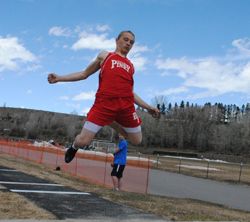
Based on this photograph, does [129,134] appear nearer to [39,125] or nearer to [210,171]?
[210,171]

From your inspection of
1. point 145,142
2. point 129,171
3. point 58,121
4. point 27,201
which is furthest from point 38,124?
point 27,201

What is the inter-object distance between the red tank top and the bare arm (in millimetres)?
129

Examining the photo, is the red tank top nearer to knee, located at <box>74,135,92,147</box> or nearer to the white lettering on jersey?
the white lettering on jersey

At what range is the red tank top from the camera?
220 inches

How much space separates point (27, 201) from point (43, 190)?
6.89 ft

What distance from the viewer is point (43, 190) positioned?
36.5 feet

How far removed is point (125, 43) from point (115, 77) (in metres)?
0.44

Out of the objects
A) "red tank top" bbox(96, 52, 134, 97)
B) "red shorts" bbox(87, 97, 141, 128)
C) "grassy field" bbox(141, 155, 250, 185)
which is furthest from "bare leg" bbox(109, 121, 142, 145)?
"grassy field" bbox(141, 155, 250, 185)

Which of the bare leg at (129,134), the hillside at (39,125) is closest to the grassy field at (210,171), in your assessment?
the bare leg at (129,134)

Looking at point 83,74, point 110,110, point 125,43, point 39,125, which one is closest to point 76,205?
point 83,74

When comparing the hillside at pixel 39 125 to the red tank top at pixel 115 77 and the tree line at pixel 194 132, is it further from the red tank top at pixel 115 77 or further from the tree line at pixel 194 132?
the red tank top at pixel 115 77

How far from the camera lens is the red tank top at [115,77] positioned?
560 centimetres

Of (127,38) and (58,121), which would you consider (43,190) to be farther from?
(58,121)

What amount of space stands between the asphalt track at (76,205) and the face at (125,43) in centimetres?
301
